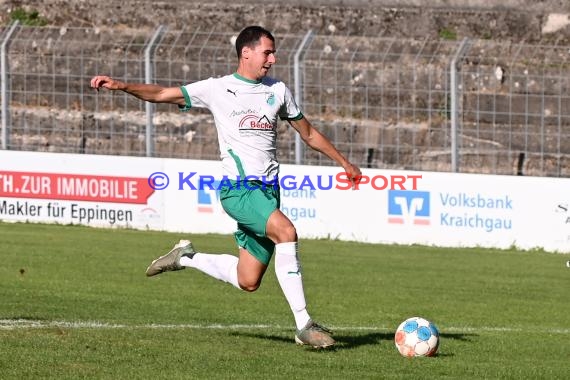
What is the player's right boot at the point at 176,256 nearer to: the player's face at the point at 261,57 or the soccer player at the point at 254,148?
the soccer player at the point at 254,148

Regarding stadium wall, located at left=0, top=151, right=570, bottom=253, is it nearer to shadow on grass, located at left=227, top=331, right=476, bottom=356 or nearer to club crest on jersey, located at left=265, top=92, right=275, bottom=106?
shadow on grass, located at left=227, top=331, right=476, bottom=356

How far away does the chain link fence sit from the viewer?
855 inches

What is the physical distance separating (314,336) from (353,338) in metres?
1.20

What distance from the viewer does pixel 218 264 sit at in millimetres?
10523

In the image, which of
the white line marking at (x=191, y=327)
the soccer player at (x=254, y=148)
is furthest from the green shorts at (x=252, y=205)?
the white line marking at (x=191, y=327)

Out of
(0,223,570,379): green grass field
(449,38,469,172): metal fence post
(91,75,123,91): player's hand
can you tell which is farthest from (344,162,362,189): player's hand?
(449,38,469,172): metal fence post

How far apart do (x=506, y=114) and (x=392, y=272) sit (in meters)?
5.62

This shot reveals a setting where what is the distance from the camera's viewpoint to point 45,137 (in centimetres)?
2508

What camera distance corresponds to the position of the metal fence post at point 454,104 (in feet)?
68.2

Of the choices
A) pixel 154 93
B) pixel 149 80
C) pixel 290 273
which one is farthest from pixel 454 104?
pixel 290 273

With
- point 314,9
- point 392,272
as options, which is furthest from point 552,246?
point 314,9

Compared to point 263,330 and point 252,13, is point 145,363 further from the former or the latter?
point 252,13

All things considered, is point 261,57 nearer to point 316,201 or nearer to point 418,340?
point 418,340

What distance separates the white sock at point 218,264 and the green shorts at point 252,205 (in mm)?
335
